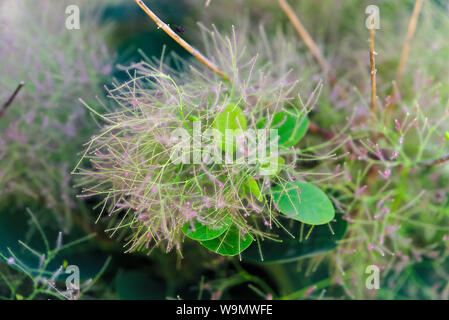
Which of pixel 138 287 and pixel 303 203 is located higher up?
pixel 303 203

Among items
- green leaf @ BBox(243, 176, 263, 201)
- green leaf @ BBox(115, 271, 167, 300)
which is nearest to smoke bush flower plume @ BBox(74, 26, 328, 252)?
green leaf @ BBox(243, 176, 263, 201)

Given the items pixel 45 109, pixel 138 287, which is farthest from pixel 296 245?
pixel 45 109

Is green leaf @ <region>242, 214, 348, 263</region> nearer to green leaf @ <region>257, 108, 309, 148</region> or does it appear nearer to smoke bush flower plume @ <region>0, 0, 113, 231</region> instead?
green leaf @ <region>257, 108, 309, 148</region>

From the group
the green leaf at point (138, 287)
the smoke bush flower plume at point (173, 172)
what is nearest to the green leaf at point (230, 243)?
the smoke bush flower plume at point (173, 172)

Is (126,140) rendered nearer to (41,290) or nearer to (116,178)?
(116,178)

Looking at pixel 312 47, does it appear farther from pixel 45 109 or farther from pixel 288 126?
pixel 45 109

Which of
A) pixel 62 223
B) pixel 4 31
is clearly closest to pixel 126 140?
pixel 62 223

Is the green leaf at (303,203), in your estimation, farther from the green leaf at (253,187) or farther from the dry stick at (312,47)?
the dry stick at (312,47)
